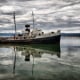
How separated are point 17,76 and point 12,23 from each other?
7513mm

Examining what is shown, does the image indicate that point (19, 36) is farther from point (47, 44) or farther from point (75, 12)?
point (75, 12)

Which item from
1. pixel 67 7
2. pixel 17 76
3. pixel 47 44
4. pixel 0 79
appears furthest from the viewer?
pixel 47 44

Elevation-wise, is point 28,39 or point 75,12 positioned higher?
point 75,12

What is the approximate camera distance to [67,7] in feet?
34.1

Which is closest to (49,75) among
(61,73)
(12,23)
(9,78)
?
(61,73)

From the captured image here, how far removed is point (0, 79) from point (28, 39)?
1172cm

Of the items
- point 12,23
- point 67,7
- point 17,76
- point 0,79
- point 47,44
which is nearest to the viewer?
point 0,79

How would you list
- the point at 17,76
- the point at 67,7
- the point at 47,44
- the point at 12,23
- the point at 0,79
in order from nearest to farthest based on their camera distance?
the point at 0,79 < the point at 17,76 < the point at 67,7 < the point at 12,23 < the point at 47,44

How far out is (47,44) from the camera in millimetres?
15773

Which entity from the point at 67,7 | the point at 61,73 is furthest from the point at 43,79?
the point at 67,7

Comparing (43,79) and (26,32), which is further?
(26,32)

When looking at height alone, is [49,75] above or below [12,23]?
below

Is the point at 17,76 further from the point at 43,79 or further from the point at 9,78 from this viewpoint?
the point at 43,79

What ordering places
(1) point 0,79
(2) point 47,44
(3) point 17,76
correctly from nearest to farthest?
1. (1) point 0,79
2. (3) point 17,76
3. (2) point 47,44
